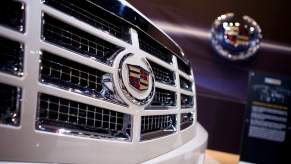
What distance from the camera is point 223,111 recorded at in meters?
3.48

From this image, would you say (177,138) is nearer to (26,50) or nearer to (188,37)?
(26,50)

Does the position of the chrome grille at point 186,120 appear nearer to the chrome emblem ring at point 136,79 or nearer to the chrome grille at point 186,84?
the chrome grille at point 186,84

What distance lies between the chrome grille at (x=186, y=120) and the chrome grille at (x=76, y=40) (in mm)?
547

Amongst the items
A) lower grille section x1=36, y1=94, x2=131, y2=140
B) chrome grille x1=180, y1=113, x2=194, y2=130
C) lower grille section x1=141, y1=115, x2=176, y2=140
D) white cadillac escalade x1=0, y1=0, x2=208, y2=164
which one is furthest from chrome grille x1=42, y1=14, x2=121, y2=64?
chrome grille x1=180, y1=113, x2=194, y2=130

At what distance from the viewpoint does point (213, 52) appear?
343 centimetres

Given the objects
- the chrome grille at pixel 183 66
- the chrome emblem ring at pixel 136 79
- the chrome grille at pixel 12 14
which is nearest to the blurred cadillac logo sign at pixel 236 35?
the chrome grille at pixel 183 66

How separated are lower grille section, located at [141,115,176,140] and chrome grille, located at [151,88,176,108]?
40mm

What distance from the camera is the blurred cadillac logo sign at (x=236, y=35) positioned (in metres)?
3.38

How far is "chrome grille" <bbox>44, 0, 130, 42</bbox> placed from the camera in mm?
799

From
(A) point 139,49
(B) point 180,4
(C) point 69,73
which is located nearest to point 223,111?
(B) point 180,4

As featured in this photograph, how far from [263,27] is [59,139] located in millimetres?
3011

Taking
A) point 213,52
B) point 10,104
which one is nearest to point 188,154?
point 10,104

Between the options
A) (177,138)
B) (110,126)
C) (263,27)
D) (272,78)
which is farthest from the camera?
(263,27)

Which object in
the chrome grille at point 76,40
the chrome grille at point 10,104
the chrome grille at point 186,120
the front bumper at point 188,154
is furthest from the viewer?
the chrome grille at point 186,120
